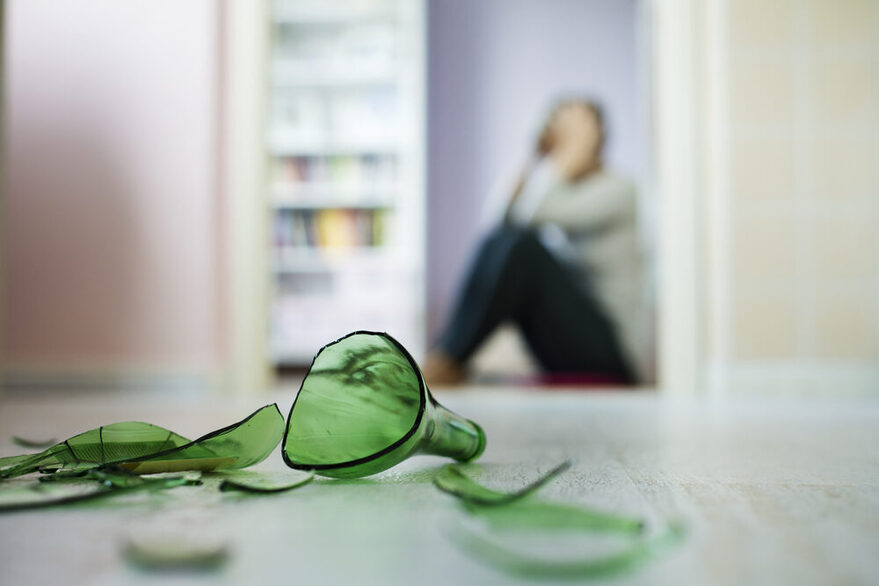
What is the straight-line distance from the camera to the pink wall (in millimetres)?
2377

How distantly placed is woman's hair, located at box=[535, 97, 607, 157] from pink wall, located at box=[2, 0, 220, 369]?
2.64 m

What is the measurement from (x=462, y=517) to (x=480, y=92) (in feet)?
15.1

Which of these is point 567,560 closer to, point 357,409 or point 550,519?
point 550,519

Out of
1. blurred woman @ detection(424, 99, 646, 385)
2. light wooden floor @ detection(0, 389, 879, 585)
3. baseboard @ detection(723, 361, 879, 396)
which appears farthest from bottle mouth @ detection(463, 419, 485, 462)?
blurred woman @ detection(424, 99, 646, 385)

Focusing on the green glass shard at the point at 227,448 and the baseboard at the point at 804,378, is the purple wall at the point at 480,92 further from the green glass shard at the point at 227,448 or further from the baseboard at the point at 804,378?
the green glass shard at the point at 227,448

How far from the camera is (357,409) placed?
0.47 m

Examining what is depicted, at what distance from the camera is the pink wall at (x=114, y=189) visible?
238 centimetres

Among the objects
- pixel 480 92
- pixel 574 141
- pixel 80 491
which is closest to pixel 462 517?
pixel 80 491

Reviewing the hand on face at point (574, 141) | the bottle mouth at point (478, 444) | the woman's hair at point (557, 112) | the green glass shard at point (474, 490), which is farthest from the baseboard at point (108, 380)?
the woman's hair at point (557, 112)

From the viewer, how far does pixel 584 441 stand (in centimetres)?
A: 91

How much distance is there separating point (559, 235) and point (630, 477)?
3.86 m

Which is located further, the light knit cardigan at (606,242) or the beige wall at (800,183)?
the light knit cardigan at (606,242)

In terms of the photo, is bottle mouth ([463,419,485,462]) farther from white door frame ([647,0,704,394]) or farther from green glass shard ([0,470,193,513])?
white door frame ([647,0,704,394])

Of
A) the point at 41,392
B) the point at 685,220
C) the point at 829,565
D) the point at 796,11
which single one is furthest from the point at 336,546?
the point at 796,11
